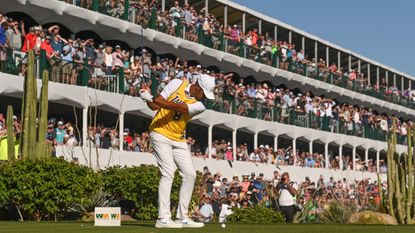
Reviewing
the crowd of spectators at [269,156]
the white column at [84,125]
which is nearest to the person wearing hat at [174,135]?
the white column at [84,125]

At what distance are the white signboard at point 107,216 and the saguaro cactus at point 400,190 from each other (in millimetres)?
7838

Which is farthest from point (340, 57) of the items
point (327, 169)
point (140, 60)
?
point (140, 60)

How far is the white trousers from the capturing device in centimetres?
1152

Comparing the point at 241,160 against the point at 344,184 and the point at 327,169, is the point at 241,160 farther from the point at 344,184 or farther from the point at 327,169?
the point at 327,169

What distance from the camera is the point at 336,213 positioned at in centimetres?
1909

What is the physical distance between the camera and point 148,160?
1169 inches

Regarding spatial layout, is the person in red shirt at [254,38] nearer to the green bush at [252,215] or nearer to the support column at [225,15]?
the support column at [225,15]

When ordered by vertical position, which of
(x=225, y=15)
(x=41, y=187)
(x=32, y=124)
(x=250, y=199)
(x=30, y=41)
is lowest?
(x=250, y=199)

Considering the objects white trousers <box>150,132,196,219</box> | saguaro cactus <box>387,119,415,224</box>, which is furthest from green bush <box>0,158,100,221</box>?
saguaro cactus <box>387,119,415,224</box>

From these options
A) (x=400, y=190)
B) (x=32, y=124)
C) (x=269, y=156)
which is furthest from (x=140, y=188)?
(x=269, y=156)

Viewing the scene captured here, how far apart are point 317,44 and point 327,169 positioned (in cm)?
1089

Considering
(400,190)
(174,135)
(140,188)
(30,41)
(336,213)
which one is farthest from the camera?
(30,41)

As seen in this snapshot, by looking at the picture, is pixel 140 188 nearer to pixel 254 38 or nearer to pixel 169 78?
pixel 169 78

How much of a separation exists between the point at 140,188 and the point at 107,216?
5.70 metres
